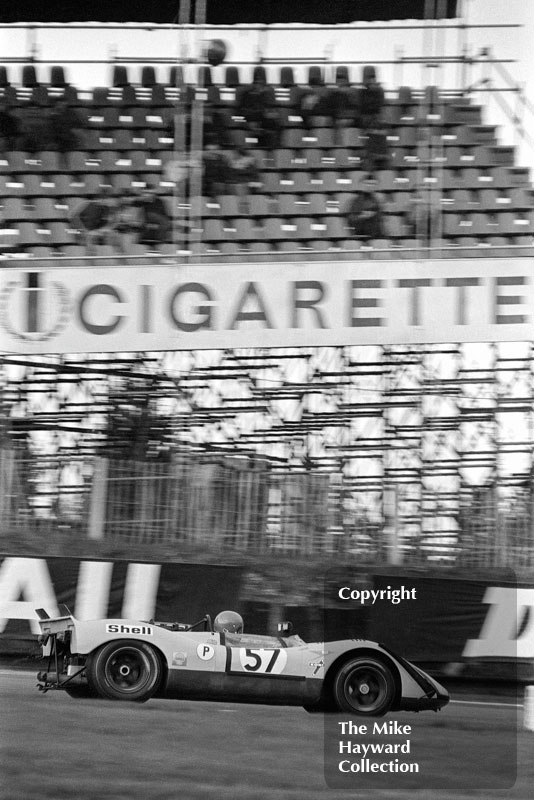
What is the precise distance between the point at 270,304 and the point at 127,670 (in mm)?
2798

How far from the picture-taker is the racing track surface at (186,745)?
741cm

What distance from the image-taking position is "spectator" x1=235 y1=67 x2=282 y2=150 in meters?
11.7

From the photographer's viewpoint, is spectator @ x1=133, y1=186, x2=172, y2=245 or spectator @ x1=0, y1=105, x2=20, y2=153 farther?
spectator @ x1=0, y1=105, x2=20, y2=153

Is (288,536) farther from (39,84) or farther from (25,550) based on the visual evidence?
(39,84)

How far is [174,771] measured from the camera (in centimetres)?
754

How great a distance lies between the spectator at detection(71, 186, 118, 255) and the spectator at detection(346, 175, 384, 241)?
6.50 feet

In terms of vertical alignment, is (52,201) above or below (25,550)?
above

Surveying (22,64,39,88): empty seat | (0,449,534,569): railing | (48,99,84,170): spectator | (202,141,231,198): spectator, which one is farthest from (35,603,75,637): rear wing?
(22,64,39,88): empty seat

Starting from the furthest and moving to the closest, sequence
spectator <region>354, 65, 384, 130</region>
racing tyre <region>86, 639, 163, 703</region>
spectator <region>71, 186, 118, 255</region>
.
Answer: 1. spectator <region>354, 65, 384, 130</region>
2. spectator <region>71, 186, 118, 255</region>
3. racing tyre <region>86, 639, 163, 703</region>

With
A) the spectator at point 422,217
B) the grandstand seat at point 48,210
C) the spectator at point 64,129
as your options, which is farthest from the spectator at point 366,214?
the spectator at point 64,129

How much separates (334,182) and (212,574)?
4398 millimetres

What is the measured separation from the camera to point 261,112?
468 inches

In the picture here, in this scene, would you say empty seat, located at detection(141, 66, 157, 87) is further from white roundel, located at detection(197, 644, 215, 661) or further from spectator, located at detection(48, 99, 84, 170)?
white roundel, located at detection(197, 644, 215, 661)

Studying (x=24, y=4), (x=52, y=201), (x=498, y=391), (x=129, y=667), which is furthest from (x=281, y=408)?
(x=24, y=4)
